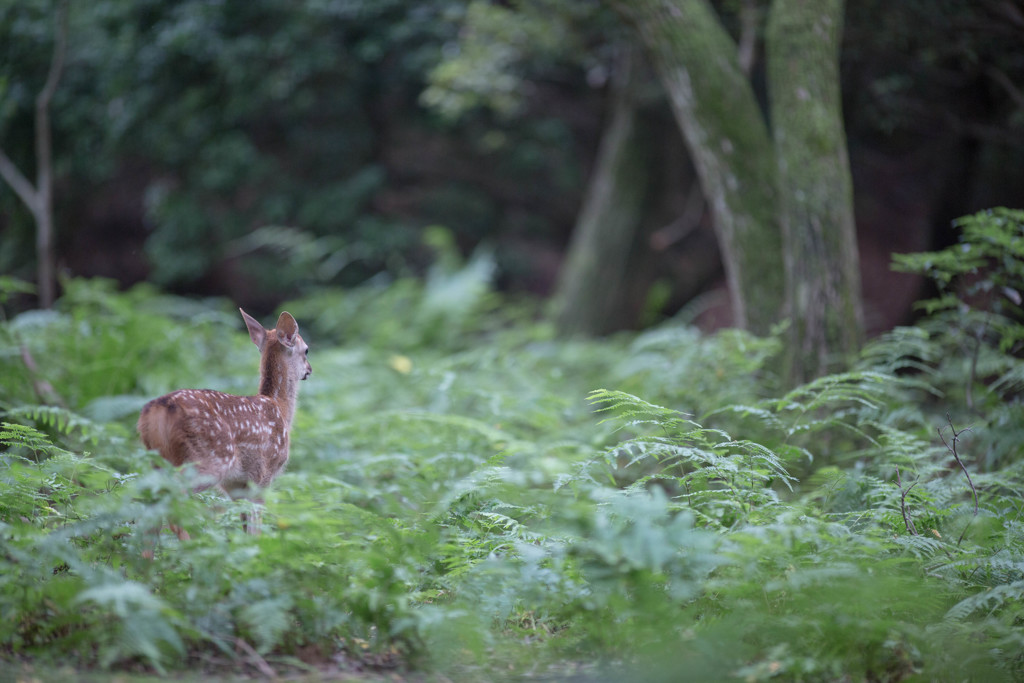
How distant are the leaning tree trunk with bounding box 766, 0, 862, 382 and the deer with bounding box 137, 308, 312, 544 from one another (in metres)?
3.76

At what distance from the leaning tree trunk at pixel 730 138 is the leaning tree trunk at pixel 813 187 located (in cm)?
44

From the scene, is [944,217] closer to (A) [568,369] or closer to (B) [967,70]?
(B) [967,70]

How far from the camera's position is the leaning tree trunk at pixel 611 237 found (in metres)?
11.9

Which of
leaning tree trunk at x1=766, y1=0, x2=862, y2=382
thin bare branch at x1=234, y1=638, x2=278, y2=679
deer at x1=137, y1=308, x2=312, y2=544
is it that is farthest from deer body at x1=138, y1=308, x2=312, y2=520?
leaning tree trunk at x1=766, y1=0, x2=862, y2=382

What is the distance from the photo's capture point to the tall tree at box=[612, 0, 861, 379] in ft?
20.5

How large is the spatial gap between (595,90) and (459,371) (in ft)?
26.9

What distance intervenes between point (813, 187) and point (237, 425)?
15.2 feet

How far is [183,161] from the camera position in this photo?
540 inches

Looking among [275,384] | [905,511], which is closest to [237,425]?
[275,384]

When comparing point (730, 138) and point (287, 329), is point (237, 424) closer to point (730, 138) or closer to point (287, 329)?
point (287, 329)

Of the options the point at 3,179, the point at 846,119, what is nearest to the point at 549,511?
the point at 846,119

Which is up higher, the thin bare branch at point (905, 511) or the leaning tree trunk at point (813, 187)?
the leaning tree trunk at point (813, 187)

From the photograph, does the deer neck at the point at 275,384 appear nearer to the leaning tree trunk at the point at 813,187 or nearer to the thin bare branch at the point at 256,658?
the thin bare branch at the point at 256,658

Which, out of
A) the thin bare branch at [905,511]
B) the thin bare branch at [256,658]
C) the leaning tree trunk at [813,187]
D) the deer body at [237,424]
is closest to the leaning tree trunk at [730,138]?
the leaning tree trunk at [813,187]
